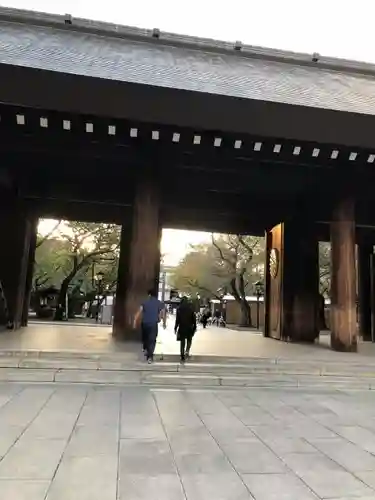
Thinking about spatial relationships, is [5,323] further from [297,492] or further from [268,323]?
[297,492]

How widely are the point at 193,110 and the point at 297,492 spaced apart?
7107mm

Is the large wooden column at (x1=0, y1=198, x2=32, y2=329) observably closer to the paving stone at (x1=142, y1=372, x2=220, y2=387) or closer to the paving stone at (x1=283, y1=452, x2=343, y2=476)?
the paving stone at (x1=142, y1=372, x2=220, y2=387)

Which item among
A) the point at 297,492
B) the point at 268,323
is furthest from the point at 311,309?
the point at 297,492

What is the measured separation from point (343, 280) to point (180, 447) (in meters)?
7.42

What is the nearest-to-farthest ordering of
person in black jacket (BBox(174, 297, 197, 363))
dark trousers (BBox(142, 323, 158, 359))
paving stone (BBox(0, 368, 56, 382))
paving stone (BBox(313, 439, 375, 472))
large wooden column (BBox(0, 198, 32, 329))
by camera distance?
1. paving stone (BBox(313, 439, 375, 472))
2. paving stone (BBox(0, 368, 56, 382))
3. dark trousers (BBox(142, 323, 158, 359))
4. person in black jacket (BBox(174, 297, 197, 363))
5. large wooden column (BBox(0, 198, 32, 329))

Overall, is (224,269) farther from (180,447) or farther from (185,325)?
(180,447)

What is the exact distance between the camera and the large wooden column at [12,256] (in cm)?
1277

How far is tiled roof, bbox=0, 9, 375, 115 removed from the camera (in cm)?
929

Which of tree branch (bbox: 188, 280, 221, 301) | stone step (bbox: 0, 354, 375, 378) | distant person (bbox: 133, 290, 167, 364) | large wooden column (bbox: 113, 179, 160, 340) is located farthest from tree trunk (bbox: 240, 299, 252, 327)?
distant person (bbox: 133, 290, 167, 364)

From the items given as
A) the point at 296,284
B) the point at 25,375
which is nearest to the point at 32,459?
the point at 25,375

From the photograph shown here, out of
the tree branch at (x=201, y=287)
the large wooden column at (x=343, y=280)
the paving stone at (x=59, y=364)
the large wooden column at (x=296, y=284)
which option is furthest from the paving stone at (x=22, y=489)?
the tree branch at (x=201, y=287)

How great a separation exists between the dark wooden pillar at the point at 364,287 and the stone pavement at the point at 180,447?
11.0 meters

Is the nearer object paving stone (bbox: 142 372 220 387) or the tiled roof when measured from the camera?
paving stone (bbox: 142 372 220 387)

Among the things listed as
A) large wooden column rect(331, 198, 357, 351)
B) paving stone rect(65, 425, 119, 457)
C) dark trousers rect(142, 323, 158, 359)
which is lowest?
paving stone rect(65, 425, 119, 457)
